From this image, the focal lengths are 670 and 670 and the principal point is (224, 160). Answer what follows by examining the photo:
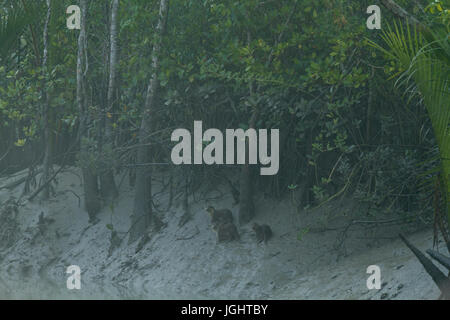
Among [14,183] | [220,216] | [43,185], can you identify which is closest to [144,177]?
[220,216]

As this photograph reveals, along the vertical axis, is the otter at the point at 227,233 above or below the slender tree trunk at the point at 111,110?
below

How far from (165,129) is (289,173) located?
63.6 inches

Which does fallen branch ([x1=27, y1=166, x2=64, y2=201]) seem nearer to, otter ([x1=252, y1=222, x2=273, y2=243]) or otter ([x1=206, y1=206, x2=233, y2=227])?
otter ([x1=206, y1=206, x2=233, y2=227])

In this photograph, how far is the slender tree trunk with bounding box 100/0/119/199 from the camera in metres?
8.49

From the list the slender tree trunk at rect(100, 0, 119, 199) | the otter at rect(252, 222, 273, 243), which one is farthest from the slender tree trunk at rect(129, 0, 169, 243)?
the otter at rect(252, 222, 273, 243)

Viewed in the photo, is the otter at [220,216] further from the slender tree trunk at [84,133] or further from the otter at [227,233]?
the slender tree trunk at [84,133]

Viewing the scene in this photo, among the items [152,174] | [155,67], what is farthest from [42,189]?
[155,67]

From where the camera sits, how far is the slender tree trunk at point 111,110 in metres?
8.49

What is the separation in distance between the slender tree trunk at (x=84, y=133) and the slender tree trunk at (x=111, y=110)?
0.14 meters

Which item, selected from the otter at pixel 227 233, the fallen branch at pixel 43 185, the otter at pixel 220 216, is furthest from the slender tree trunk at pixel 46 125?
the otter at pixel 227 233

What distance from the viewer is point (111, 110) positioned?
8.80 meters

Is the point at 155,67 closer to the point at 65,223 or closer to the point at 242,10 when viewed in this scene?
the point at 242,10

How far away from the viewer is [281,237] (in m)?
7.46

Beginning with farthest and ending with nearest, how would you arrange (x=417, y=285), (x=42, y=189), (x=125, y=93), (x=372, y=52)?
1. (x=42, y=189)
2. (x=125, y=93)
3. (x=372, y=52)
4. (x=417, y=285)
